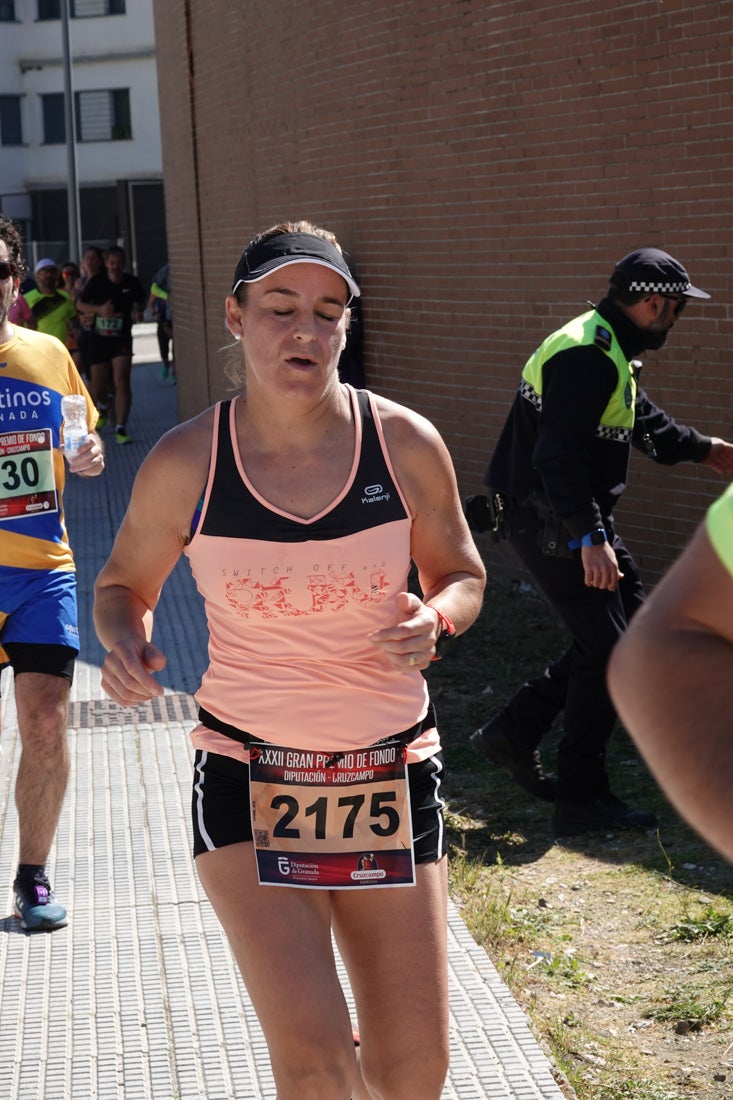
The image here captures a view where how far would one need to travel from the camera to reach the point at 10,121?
176 feet

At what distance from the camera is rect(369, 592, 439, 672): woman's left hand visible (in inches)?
115

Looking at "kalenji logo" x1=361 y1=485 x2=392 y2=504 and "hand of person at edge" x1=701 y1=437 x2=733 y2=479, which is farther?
"hand of person at edge" x1=701 y1=437 x2=733 y2=479

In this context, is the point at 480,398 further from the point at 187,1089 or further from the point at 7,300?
the point at 187,1089

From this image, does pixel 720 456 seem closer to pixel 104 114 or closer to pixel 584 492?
pixel 584 492

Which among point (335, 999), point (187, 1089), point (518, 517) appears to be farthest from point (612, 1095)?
point (518, 517)

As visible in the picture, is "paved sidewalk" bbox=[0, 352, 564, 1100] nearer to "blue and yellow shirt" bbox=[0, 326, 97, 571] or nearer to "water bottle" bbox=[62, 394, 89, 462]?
"blue and yellow shirt" bbox=[0, 326, 97, 571]

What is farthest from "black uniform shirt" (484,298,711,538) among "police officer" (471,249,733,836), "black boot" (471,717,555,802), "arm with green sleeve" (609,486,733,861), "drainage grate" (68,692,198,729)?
"arm with green sleeve" (609,486,733,861)

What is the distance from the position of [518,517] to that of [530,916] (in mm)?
1710

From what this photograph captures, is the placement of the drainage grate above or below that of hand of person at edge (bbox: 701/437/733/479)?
below

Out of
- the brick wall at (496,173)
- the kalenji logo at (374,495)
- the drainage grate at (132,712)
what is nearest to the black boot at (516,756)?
the drainage grate at (132,712)

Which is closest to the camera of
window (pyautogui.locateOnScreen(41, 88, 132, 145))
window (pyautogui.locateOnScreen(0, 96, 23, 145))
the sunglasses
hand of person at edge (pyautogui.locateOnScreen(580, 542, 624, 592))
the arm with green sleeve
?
the arm with green sleeve

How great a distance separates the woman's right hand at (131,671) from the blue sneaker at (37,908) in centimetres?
214

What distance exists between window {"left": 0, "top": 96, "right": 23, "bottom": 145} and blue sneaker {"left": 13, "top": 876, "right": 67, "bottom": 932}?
52171 mm

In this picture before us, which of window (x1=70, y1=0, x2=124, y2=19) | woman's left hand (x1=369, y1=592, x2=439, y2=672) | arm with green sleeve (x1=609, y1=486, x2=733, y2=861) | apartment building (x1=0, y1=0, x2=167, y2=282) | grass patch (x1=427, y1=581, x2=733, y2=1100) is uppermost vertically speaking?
window (x1=70, y1=0, x2=124, y2=19)
